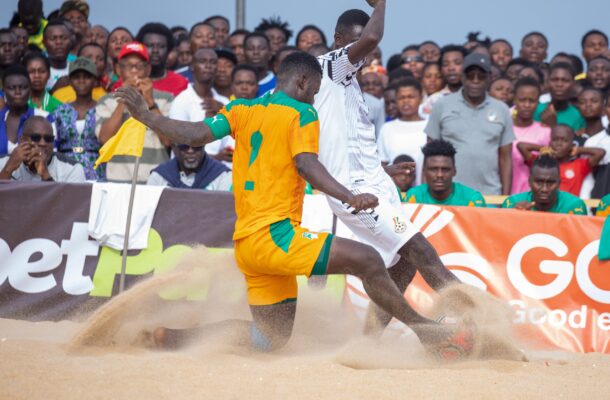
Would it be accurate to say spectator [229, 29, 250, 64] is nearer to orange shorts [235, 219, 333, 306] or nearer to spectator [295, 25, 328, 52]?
spectator [295, 25, 328, 52]

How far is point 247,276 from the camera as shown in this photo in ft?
19.6

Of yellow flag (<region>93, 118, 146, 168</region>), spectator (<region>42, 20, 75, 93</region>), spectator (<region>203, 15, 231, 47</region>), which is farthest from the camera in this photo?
spectator (<region>203, 15, 231, 47</region>)

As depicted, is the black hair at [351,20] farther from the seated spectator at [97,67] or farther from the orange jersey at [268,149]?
the seated spectator at [97,67]

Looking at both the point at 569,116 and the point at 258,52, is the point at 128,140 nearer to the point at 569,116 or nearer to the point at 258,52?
the point at 258,52

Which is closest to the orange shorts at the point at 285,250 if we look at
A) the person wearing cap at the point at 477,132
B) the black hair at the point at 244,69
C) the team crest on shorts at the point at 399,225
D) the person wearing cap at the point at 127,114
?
the team crest on shorts at the point at 399,225

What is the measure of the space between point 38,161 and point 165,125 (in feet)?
11.4

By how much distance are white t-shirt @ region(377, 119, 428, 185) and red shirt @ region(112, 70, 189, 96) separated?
238 cm

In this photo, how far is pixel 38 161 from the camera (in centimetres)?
868

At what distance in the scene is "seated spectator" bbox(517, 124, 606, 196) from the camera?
31.0 ft

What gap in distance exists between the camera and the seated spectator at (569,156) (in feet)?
31.0

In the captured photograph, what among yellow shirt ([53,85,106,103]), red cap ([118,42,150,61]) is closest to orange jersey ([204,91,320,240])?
red cap ([118,42,150,61])

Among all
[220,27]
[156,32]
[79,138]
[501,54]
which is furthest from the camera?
[220,27]

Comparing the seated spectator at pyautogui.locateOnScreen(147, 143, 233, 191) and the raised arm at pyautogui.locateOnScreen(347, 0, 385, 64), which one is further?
the seated spectator at pyautogui.locateOnScreen(147, 143, 233, 191)

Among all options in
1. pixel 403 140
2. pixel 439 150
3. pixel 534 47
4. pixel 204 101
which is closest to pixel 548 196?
pixel 439 150
